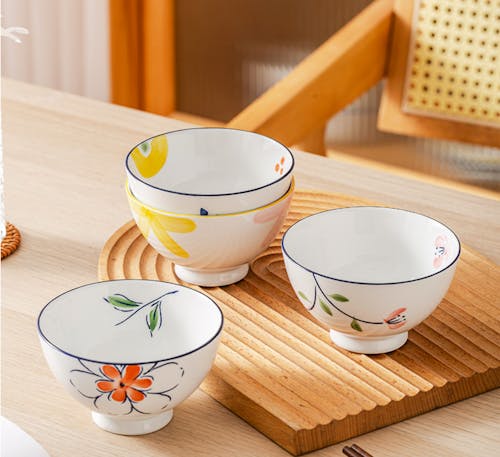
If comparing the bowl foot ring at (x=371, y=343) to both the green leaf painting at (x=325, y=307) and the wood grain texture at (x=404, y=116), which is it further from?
the wood grain texture at (x=404, y=116)

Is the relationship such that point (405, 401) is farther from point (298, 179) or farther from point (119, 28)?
point (119, 28)

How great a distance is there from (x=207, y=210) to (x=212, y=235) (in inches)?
0.9

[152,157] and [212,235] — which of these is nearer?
[212,235]

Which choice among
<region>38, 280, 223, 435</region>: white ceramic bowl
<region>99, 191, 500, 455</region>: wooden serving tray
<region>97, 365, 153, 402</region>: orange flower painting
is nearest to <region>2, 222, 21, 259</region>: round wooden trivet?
<region>99, 191, 500, 455</region>: wooden serving tray

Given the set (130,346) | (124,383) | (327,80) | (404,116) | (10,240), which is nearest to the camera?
(124,383)

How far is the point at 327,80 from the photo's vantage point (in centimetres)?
159

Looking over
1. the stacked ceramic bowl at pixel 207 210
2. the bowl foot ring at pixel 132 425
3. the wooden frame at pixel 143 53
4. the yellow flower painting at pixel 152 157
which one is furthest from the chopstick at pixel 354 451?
the wooden frame at pixel 143 53

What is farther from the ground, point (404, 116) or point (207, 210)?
point (207, 210)

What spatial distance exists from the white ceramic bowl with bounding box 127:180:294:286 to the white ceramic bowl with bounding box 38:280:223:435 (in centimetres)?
9

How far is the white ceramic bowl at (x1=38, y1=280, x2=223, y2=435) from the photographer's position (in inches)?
24.4

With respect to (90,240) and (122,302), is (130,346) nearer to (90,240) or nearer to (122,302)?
(122,302)

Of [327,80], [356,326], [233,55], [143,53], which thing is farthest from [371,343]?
[143,53]

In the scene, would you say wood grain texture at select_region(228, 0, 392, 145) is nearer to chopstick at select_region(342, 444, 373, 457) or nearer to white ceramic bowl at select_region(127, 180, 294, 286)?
white ceramic bowl at select_region(127, 180, 294, 286)

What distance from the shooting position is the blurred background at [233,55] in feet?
8.10
